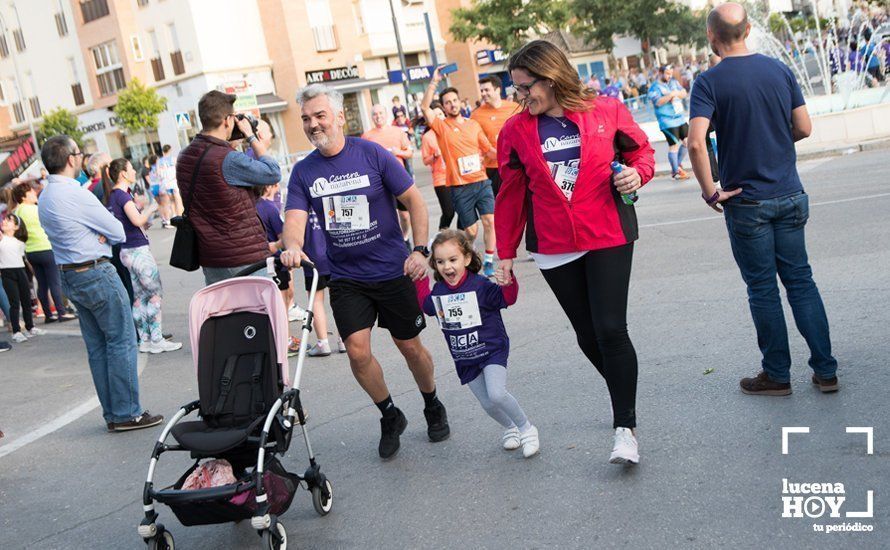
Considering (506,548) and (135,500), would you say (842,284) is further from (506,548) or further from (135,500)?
(135,500)

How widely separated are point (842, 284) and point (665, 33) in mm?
53699

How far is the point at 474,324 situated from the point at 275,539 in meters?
1.59

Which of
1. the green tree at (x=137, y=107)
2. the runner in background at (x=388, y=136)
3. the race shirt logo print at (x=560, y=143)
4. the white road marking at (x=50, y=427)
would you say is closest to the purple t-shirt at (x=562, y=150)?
the race shirt logo print at (x=560, y=143)

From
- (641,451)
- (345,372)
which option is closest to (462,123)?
(345,372)

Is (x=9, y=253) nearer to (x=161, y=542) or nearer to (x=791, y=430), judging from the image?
(x=161, y=542)

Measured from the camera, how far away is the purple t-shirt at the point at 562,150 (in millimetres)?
4629

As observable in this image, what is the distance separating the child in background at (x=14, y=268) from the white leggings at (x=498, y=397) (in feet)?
30.5

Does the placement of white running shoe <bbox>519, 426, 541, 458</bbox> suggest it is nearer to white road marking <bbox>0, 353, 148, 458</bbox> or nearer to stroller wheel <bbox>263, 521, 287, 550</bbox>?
stroller wheel <bbox>263, 521, 287, 550</bbox>

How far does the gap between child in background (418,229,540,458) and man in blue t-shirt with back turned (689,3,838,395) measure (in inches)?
51.9

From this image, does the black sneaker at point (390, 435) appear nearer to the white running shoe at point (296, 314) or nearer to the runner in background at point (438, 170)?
the white running shoe at point (296, 314)

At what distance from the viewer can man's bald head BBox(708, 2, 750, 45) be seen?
5.11 m

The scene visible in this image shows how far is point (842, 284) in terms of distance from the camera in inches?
300

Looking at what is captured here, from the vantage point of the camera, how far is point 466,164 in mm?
10805

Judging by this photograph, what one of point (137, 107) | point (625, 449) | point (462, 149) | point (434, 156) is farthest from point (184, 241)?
point (137, 107)
